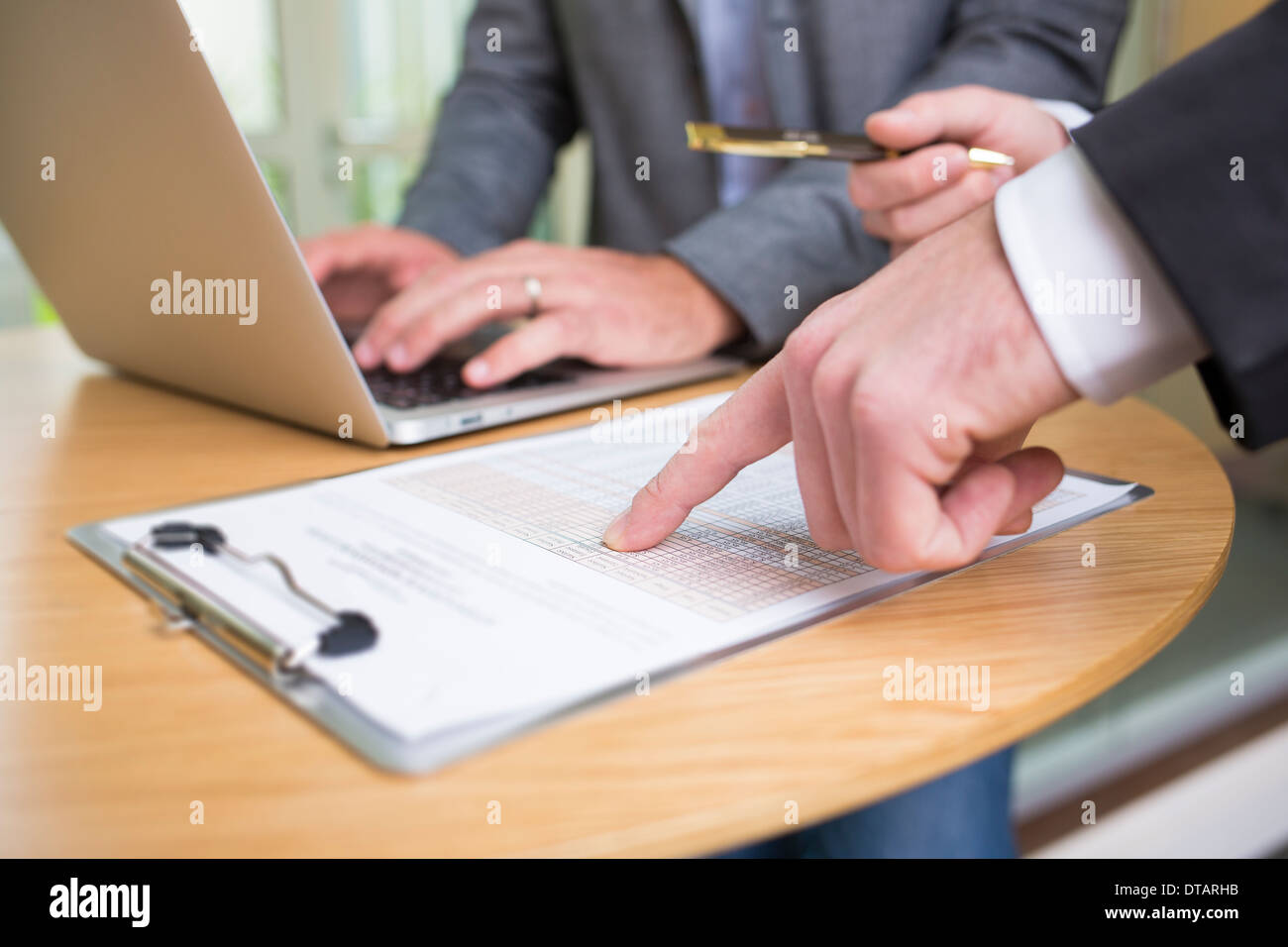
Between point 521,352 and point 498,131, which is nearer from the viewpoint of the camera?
point 521,352

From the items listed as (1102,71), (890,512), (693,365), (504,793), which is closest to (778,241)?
(693,365)

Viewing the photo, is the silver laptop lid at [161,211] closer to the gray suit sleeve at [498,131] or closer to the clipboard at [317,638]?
the clipboard at [317,638]

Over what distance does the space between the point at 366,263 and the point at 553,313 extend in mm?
278

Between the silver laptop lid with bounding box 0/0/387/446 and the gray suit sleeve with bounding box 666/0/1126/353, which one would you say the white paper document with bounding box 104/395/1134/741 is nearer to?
the silver laptop lid with bounding box 0/0/387/446

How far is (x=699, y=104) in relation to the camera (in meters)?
1.09

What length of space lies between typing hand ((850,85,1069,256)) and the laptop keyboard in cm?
26

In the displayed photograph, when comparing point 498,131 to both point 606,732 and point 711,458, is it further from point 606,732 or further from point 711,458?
point 606,732

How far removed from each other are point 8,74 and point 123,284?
141 mm

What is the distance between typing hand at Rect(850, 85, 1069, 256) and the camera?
63 cm

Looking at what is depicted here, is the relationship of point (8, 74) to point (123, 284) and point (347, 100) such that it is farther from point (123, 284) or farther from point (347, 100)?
point (347, 100)

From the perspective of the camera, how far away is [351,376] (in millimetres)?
535

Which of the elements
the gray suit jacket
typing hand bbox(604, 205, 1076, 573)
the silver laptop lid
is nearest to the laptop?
the silver laptop lid

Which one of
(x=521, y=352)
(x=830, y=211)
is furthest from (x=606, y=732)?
(x=830, y=211)

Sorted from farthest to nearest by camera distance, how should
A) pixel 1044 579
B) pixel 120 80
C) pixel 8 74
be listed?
pixel 8 74 → pixel 120 80 → pixel 1044 579
